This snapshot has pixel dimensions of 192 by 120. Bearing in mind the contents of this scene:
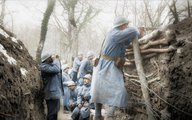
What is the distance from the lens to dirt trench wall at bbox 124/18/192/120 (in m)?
3.92

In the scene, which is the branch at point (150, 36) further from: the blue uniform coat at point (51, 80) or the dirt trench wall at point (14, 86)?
the blue uniform coat at point (51, 80)

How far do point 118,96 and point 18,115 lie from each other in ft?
5.27

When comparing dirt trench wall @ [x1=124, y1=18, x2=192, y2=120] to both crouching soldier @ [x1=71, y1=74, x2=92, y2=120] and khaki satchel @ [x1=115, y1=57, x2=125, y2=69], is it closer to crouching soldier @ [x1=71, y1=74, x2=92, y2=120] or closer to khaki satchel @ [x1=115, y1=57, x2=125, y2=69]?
khaki satchel @ [x1=115, y1=57, x2=125, y2=69]

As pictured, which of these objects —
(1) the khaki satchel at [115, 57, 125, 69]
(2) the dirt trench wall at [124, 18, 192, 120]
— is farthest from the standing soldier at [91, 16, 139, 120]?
(2) the dirt trench wall at [124, 18, 192, 120]

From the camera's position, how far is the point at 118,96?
465 centimetres

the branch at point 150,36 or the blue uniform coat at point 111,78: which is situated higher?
the branch at point 150,36

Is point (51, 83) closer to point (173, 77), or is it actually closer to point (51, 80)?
point (51, 80)

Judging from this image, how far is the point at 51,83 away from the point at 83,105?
1.66 m

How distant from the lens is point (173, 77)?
412 cm

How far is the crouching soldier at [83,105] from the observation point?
7.46 m

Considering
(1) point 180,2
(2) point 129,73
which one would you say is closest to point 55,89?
(2) point 129,73

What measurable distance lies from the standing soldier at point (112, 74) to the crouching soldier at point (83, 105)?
265 centimetres

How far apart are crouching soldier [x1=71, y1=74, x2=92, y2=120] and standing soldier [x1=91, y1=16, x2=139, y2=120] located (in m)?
2.65

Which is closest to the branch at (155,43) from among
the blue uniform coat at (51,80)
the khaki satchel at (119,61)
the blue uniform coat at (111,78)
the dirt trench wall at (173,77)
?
the dirt trench wall at (173,77)
